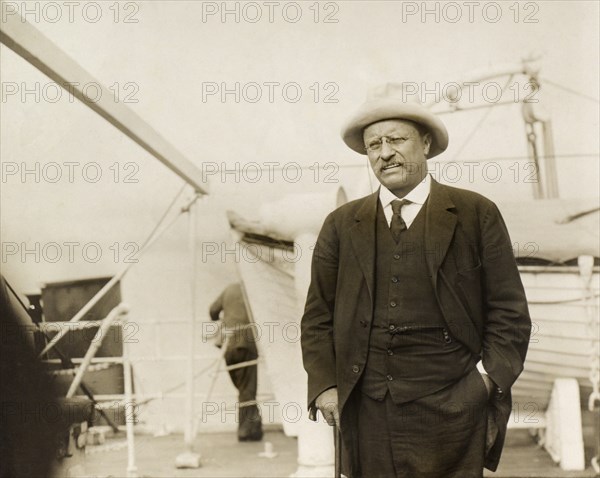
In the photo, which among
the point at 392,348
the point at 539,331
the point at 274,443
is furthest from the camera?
the point at 274,443

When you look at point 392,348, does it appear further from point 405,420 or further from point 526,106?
point 526,106

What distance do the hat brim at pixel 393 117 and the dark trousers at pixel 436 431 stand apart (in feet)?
2.09

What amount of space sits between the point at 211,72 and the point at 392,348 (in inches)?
44.5

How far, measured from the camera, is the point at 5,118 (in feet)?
7.54

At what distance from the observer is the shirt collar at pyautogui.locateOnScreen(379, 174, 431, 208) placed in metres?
1.82

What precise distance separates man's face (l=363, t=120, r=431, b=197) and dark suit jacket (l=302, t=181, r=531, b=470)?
0.23 feet

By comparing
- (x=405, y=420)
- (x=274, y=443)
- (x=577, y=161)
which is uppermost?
(x=577, y=161)

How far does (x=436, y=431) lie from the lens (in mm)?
1719

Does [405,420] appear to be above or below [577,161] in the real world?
below

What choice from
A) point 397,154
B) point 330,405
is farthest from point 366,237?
point 330,405

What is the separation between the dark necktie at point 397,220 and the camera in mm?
1781

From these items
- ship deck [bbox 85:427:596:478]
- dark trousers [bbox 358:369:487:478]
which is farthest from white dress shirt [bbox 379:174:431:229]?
ship deck [bbox 85:427:596:478]

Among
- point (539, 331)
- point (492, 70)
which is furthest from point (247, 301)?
point (492, 70)

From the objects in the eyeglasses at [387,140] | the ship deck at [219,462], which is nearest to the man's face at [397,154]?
the eyeglasses at [387,140]
